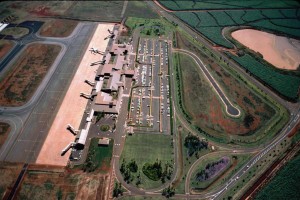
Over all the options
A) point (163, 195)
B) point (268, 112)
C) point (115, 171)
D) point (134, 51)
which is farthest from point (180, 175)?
point (134, 51)

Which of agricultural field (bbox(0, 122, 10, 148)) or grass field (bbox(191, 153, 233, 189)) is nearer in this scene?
grass field (bbox(191, 153, 233, 189))

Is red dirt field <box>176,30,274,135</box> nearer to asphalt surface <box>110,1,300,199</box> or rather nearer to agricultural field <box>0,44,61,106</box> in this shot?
asphalt surface <box>110,1,300,199</box>

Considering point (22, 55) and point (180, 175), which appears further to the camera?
point (22, 55)

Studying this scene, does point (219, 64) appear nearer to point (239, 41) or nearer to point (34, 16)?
point (239, 41)

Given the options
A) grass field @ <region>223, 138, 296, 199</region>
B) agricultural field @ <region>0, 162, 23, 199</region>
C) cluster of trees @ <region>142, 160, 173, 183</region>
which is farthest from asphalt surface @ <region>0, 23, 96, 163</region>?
grass field @ <region>223, 138, 296, 199</region>

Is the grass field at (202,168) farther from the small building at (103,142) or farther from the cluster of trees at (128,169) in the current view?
the small building at (103,142)

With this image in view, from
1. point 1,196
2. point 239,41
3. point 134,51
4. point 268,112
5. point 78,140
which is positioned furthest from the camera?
point 239,41
